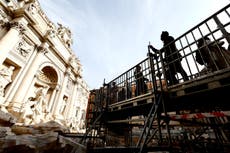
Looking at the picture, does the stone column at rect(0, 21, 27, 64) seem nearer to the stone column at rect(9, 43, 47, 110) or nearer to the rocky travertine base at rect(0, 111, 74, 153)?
the stone column at rect(9, 43, 47, 110)

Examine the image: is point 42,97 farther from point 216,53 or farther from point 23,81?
point 216,53

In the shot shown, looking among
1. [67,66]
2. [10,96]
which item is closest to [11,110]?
[10,96]

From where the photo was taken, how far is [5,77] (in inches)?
384

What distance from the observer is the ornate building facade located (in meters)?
9.91

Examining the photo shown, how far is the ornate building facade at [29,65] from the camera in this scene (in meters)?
9.91

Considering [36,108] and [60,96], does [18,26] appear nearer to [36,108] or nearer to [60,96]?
[36,108]

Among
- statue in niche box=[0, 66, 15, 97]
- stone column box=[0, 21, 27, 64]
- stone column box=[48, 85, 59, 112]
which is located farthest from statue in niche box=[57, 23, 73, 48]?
statue in niche box=[0, 66, 15, 97]

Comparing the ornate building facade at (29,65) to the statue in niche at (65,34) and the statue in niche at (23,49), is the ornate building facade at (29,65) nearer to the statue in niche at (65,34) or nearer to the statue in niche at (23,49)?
the statue in niche at (23,49)

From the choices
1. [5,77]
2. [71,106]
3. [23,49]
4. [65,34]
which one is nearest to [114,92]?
[5,77]

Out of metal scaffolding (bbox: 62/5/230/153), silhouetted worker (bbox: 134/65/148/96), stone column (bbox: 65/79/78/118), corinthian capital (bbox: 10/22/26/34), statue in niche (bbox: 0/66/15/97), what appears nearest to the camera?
metal scaffolding (bbox: 62/5/230/153)

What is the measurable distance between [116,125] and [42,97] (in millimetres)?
9283

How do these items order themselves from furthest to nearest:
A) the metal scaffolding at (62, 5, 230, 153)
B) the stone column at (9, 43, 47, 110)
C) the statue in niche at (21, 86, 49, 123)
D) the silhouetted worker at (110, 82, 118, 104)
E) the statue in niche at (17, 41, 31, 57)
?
the statue in niche at (17, 41, 31, 57), the statue in niche at (21, 86, 49, 123), the stone column at (9, 43, 47, 110), the silhouetted worker at (110, 82, 118, 104), the metal scaffolding at (62, 5, 230, 153)

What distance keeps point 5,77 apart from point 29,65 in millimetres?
2617

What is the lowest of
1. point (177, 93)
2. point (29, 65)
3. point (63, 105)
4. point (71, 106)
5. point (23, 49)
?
point (177, 93)
